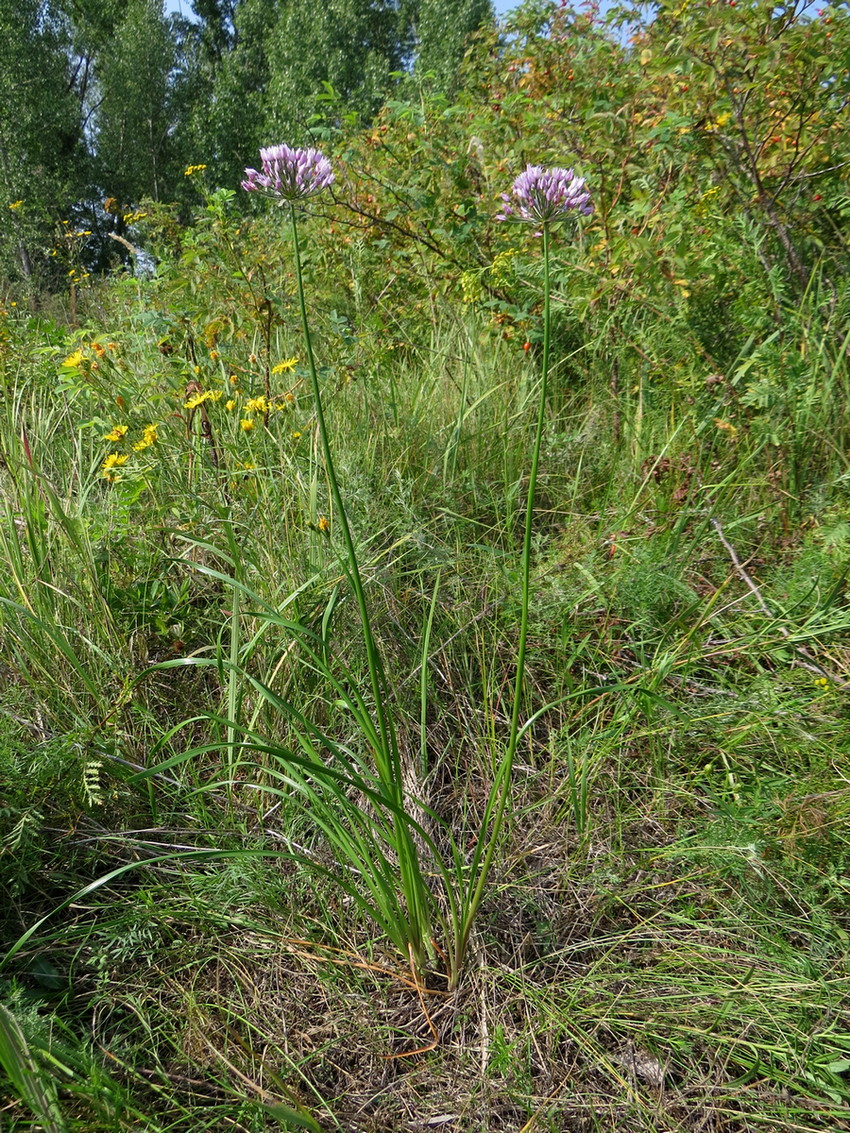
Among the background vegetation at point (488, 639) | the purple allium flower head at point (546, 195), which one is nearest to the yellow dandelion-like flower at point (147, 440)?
the background vegetation at point (488, 639)

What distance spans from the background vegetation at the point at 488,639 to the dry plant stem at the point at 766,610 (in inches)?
1.0

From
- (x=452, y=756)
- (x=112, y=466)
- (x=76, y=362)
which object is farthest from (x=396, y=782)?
(x=76, y=362)

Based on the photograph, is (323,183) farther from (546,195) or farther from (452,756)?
(452,756)

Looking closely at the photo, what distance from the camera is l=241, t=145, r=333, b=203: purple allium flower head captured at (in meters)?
1.12

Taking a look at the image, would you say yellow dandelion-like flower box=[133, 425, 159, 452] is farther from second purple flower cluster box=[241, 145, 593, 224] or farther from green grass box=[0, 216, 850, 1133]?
second purple flower cluster box=[241, 145, 593, 224]

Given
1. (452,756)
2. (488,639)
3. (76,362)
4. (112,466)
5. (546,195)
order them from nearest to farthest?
(546,195) < (452,756) < (488,639) < (112,466) < (76,362)

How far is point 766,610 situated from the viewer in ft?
5.37

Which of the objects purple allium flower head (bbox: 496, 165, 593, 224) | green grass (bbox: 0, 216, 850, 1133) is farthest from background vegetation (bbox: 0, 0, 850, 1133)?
purple allium flower head (bbox: 496, 165, 593, 224)

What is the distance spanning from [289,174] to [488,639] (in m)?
1.00

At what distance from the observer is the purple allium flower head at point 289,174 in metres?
1.12

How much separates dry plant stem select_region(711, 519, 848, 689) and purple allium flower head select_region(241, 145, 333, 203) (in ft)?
3.79

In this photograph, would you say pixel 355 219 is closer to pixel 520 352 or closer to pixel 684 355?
pixel 520 352

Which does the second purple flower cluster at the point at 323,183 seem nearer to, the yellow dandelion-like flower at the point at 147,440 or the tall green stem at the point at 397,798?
the tall green stem at the point at 397,798

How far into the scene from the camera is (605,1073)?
3.47 ft
